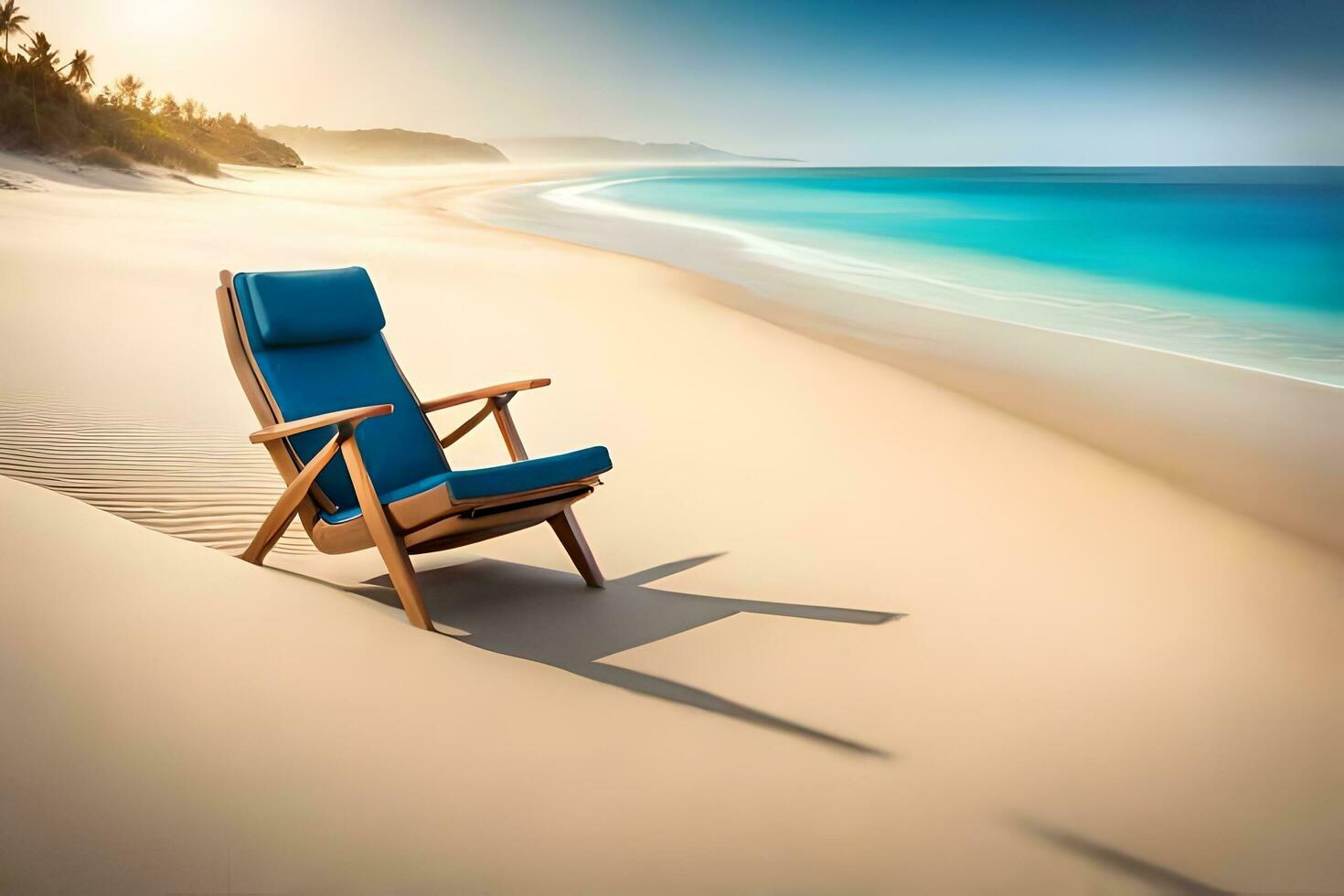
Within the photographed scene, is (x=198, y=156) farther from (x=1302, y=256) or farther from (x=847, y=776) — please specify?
(x=1302, y=256)

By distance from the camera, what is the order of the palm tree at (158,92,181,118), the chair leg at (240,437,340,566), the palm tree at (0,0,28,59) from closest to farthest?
the chair leg at (240,437,340,566), the palm tree at (0,0,28,59), the palm tree at (158,92,181,118)

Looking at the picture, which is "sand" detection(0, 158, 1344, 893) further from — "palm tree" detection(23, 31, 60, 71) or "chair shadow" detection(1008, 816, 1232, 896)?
"palm tree" detection(23, 31, 60, 71)

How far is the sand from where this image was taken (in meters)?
1.73

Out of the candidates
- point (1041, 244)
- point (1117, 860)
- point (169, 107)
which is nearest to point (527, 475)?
point (1117, 860)

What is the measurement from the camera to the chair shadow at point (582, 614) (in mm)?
2400

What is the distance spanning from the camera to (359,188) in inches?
613

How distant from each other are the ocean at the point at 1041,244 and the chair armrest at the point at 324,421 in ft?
23.3

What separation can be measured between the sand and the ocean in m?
5.50

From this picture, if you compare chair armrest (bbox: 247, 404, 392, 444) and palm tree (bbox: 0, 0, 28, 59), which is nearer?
chair armrest (bbox: 247, 404, 392, 444)

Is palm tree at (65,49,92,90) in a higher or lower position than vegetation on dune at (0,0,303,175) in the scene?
higher

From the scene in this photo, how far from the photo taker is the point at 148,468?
12.8 ft

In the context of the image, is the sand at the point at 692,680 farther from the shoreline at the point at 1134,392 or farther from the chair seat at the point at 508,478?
the shoreline at the point at 1134,392

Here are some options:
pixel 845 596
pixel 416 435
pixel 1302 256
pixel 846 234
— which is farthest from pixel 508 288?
pixel 1302 256

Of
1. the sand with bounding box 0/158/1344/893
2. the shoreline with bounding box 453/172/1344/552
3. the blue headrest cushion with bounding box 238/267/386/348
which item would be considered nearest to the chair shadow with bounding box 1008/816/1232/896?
the sand with bounding box 0/158/1344/893
